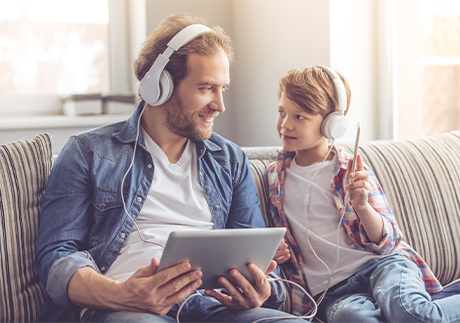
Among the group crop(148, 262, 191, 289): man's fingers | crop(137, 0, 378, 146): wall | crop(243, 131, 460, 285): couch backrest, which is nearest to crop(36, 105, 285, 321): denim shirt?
crop(148, 262, 191, 289): man's fingers

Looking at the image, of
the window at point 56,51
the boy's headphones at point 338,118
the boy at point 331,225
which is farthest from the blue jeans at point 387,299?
the window at point 56,51

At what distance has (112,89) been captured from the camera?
2.48 metres

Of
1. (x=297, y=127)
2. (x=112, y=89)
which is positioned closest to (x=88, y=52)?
(x=112, y=89)

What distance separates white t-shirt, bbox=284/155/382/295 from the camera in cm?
131

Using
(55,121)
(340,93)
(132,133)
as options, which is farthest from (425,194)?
(55,121)

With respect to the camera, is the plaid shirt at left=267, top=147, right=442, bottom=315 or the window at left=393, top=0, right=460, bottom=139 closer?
the plaid shirt at left=267, top=147, right=442, bottom=315

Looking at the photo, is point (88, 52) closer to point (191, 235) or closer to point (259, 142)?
point (259, 142)

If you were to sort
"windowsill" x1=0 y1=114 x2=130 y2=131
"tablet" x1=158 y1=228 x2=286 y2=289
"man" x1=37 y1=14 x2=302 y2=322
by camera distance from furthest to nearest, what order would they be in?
"windowsill" x1=0 y1=114 x2=130 y2=131, "man" x1=37 y1=14 x2=302 y2=322, "tablet" x1=158 y1=228 x2=286 y2=289

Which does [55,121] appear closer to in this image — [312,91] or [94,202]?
[94,202]

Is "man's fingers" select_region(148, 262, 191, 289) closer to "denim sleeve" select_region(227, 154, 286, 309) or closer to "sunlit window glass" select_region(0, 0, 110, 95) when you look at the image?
"denim sleeve" select_region(227, 154, 286, 309)

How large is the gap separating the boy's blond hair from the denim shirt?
13.6 inches

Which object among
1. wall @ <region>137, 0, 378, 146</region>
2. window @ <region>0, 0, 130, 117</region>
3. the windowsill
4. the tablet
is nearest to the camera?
the tablet

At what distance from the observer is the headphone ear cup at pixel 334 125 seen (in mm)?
1328

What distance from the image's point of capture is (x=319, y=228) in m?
1.35
